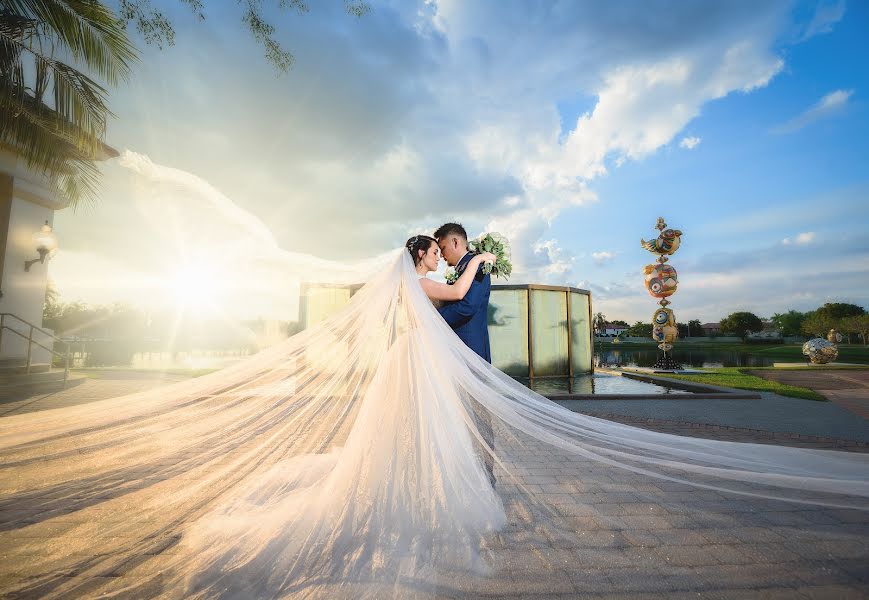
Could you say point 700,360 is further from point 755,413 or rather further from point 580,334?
point 755,413

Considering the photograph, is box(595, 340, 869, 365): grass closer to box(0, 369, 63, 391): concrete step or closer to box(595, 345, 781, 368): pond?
box(595, 345, 781, 368): pond

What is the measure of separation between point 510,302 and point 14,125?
12.3 meters

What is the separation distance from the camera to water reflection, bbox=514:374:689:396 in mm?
9901

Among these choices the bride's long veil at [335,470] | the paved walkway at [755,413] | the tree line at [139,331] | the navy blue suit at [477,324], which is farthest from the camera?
the paved walkway at [755,413]

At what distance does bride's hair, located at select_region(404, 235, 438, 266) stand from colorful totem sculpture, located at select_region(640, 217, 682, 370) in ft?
51.1

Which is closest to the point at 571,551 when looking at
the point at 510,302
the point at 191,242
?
the point at 191,242

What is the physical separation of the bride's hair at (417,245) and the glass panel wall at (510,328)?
30.1ft

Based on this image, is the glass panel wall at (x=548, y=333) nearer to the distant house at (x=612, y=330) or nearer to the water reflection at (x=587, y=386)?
the water reflection at (x=587, y=386)

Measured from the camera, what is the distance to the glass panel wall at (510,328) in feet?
41.5

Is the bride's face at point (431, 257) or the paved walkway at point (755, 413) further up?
the bride's face at point (431, 257)

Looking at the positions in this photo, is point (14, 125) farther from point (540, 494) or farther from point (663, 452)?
point (663, 452)

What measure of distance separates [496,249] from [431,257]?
62cm

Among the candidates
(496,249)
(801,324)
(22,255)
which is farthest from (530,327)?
(801,324)

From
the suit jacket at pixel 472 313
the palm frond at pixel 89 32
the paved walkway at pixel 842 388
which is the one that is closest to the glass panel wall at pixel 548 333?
the paved walkway at pixel 842 388
